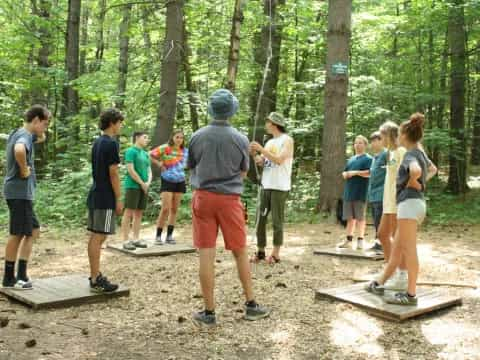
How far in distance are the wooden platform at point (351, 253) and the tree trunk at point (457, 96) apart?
5951 mm

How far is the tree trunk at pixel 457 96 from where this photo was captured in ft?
41.8

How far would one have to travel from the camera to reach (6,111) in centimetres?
1919

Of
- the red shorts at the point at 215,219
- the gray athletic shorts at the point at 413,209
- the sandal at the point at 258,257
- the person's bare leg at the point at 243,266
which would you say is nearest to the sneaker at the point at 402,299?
the gray athletic shorts at the point at 413,209

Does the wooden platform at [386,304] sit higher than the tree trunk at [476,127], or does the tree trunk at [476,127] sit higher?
the tree trunk at [476,127]

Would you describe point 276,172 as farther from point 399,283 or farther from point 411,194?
point 411,194

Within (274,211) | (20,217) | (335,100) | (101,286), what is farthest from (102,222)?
(335,100)

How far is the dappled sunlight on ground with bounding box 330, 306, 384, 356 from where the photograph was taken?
413cm

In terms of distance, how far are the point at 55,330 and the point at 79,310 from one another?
0.64 m

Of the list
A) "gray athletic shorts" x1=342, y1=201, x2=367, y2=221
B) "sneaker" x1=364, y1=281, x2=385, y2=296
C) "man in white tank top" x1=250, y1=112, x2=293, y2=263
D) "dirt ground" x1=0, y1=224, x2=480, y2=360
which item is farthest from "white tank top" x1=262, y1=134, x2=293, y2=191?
"sneaker" x1=364, y1=281, x2=385, y2=296

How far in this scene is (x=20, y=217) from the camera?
5285 millimetres

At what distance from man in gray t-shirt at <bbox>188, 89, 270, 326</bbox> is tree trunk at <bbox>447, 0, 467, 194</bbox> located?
9468 millimetres

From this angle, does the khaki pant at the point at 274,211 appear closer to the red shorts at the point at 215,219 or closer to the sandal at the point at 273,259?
the sandal at the point at 273,259

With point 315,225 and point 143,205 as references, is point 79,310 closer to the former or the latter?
point 143,205

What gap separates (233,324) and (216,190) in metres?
1.26
